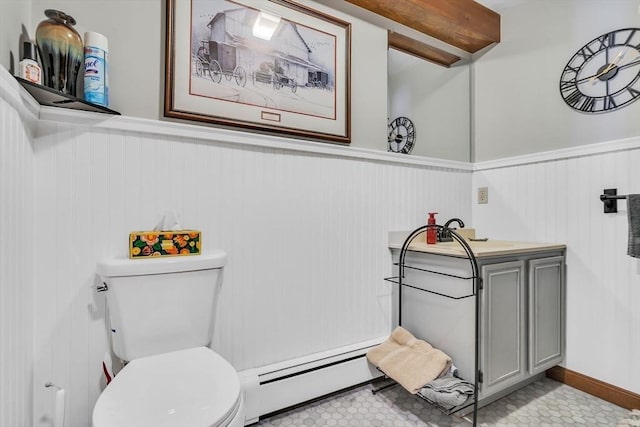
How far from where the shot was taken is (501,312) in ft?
4.91

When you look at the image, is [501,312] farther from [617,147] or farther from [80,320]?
[80,320]

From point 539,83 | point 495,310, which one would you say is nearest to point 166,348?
point 495,310

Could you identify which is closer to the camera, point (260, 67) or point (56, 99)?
point (56, 99)

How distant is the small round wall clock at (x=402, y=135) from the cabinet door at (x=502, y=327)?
1091 mm

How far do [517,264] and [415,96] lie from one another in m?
1.41

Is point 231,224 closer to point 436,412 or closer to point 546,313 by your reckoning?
point 436,412

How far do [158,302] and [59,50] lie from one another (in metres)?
0.94

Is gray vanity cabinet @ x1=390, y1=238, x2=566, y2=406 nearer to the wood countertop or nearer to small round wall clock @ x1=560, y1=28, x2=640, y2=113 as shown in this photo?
the wood countertop

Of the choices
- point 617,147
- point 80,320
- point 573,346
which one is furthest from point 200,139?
point 573,346

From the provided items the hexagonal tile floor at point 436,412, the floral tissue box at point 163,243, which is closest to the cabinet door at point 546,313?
the hexagonal tile floor at point 436,412

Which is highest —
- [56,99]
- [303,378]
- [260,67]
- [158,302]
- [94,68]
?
[260,67]

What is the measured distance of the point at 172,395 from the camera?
877 millimetres

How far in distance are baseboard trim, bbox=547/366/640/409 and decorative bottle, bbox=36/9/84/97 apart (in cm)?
275

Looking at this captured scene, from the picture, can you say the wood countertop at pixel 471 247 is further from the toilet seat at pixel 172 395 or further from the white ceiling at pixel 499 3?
the white ceiling at pixel 499 3
